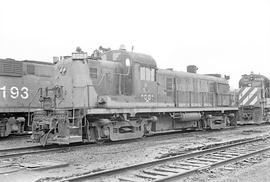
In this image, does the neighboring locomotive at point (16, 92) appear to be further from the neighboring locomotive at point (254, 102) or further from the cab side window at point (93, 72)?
the neighboring locomotive at point (254, 102)

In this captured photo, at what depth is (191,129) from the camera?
1819 centimetres

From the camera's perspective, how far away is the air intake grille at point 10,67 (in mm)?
15289

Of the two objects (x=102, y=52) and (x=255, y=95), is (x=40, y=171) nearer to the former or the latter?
(x=102, y=52)

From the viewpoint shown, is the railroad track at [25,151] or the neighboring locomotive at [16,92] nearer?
the railroad track at [25,151]

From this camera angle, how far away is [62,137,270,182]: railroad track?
20.9 feet

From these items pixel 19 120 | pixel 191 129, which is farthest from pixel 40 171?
pixel 191 129

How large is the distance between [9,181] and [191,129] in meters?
13.3

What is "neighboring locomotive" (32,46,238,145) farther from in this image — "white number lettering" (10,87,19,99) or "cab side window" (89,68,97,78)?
"white number lettering" (10,87,19,99)

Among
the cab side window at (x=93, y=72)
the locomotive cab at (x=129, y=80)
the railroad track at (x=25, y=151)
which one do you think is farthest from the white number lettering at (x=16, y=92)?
the cab side window at (x=93, y=72)

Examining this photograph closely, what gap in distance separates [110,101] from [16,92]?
597cm

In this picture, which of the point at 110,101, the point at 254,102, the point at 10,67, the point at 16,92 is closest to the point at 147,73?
the point at 110,101

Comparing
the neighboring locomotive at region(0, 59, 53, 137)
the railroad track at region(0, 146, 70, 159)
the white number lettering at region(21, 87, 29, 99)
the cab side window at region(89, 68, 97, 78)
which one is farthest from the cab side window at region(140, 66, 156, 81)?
the white number lettering at region(21, 87, 29, 99)

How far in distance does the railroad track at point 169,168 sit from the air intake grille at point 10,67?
10205mm

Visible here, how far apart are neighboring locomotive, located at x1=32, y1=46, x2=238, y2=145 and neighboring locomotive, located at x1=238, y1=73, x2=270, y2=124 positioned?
7.56 metres
